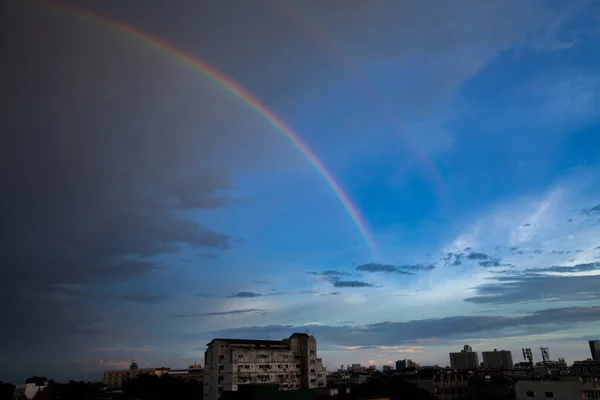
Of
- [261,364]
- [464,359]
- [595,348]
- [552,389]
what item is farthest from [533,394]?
[464,359]

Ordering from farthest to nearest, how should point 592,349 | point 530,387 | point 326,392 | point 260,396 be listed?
point 592,349 < point 326,392 < point 530,387 < point 260,396

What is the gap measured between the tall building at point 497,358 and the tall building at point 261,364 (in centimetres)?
12989

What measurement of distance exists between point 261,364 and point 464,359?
13788 cm

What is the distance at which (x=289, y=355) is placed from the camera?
6912 cm

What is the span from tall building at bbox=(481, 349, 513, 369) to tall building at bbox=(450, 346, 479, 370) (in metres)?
5.51

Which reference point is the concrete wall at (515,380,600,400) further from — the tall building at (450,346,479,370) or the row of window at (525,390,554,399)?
the tall building at (450,346,479,370)

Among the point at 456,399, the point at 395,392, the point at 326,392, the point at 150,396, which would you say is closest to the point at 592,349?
the point at 456,399

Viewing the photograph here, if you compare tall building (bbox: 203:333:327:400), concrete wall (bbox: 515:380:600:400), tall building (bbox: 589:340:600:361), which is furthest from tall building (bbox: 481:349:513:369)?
concrete wall (bbox: 515:380:600:400)

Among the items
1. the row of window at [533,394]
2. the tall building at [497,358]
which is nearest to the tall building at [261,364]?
A: the row of window at [533,394]

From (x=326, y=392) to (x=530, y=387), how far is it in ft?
79.4

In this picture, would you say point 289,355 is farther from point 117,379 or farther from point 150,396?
point 117,379

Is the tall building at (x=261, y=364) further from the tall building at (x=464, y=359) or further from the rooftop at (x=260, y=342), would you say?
the tall building at (x=464, y=359)

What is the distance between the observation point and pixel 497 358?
569 feet

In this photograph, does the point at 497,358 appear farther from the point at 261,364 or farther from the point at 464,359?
the point at 261,364
